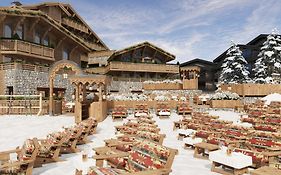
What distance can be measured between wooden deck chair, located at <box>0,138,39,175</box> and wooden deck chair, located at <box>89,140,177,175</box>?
1816 millimetres

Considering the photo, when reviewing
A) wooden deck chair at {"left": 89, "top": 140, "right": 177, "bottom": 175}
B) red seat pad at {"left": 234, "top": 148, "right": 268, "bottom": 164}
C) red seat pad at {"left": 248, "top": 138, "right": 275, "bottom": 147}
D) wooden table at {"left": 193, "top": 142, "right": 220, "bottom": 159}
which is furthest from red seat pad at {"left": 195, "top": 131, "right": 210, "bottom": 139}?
wooden deck chair at {"left": 89, "top": 140, "right": 177, "bottom": 175}

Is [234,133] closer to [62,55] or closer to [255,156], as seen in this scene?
[255,156]

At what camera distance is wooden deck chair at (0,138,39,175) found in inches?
229

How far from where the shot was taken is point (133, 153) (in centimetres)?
548

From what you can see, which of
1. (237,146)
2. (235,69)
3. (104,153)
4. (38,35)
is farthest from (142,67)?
(104,153)

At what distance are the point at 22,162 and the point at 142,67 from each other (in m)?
36.5

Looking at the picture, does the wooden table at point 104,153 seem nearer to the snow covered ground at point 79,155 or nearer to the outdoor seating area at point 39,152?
the snow covered ground at point 79,155

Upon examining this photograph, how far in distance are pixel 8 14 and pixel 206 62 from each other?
43.1 metres

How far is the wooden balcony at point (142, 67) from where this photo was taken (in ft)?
131

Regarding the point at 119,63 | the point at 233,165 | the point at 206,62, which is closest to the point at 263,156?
the point at 233,165

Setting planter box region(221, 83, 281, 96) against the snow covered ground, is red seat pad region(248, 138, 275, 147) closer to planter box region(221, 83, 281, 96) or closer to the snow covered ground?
the snow covered ground

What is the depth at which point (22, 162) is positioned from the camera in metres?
5.99

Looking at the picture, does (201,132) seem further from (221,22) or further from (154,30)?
(154,30)

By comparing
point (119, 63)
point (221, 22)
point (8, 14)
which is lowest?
point (119, 63)
